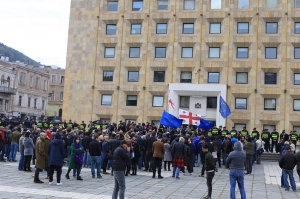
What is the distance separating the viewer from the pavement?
43.9ft

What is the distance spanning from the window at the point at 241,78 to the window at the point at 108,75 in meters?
13.0

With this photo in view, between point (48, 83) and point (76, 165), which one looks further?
point (48, 83)

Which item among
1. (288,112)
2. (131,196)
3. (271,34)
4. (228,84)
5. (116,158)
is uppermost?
(271,34)

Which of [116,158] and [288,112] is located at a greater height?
[288,112]

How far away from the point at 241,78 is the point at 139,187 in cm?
2486

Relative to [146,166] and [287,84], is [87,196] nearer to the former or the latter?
[146,166]

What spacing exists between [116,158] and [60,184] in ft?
15.1

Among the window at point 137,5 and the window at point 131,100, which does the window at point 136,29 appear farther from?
the window at point 131,100

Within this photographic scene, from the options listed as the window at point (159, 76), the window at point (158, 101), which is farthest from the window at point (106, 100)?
the window at point (159, 76)

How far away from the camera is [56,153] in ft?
49.8

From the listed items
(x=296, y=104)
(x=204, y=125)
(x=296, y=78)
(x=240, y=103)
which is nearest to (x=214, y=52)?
(x=240, y=103)

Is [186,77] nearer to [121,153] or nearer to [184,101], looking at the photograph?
[184,101]

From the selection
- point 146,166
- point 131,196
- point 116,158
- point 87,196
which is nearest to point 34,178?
point 87,196

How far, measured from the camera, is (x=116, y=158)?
457 inches
